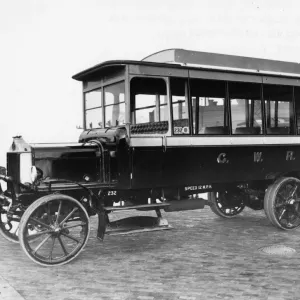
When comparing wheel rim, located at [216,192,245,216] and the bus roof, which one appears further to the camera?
wheel rim, located at [216,192,245,216]

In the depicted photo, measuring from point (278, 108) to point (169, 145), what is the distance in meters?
2.17

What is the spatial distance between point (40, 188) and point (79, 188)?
0.49 meters

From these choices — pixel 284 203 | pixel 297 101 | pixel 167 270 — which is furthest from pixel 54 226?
pixel 297 101

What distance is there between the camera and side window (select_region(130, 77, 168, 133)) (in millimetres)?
6145

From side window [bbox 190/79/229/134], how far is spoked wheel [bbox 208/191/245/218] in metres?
2.00

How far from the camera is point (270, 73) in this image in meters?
7.03

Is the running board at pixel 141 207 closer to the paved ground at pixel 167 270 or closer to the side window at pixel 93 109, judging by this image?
the paved ground at pixel 167 270

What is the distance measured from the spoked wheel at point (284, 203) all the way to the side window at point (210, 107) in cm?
133

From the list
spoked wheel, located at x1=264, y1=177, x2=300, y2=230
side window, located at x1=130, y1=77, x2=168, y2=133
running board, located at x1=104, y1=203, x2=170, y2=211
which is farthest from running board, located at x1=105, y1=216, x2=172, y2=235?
spoked wheel, located at x1=264, y1=177, x2=300, y2=230

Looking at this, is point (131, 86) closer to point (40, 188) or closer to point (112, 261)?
point (40, 188)

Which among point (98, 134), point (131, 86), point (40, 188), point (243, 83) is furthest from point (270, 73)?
point (40, 188)

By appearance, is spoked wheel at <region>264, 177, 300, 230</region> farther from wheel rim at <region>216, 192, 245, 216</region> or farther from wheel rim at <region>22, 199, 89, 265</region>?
wheel rim at <region>22, 199, 89, 265</region>

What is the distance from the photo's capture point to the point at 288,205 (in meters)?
7.30

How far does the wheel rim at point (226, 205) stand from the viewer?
27.2 feet
